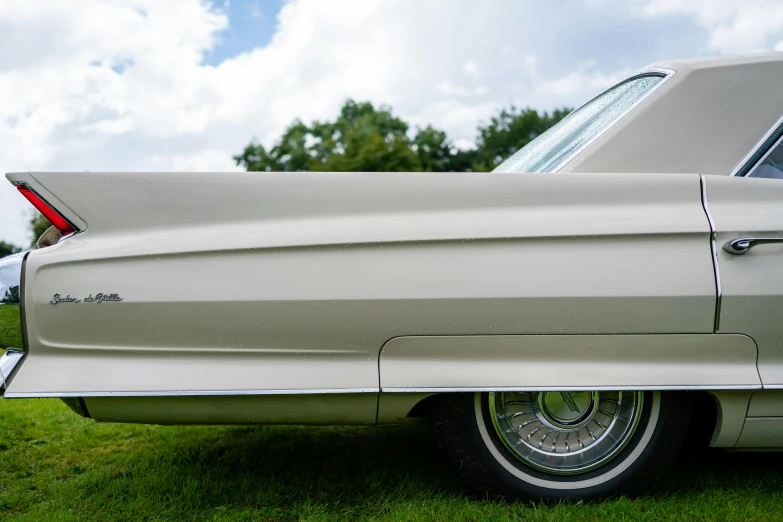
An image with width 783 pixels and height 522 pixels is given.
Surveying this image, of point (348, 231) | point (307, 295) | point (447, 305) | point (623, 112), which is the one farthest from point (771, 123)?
point (307, 295)

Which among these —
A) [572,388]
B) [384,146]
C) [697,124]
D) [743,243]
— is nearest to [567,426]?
[572,388]

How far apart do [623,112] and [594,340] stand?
0.90 meters

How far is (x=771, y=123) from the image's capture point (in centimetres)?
240

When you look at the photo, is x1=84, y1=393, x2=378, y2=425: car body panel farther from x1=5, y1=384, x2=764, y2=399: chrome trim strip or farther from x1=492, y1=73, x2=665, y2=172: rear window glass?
x1=492, y1=73, x2=665, y2=172: rear window glass

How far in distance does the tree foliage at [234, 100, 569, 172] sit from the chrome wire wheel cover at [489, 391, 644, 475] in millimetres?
30837

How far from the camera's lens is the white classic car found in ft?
6.86

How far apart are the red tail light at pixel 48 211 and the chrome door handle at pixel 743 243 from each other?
7.18ft

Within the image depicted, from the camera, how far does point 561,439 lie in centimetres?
235

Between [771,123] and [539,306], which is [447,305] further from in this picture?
[771,123]

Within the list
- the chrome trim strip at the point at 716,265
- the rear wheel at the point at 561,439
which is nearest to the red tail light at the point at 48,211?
the rear wheel at the point at 561,439

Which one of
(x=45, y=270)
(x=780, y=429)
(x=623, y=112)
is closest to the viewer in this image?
(x=45, y=270)

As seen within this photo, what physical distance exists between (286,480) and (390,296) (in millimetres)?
1103

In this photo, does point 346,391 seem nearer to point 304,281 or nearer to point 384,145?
point 304,281

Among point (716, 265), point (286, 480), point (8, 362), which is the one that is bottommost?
point (286, 480)
